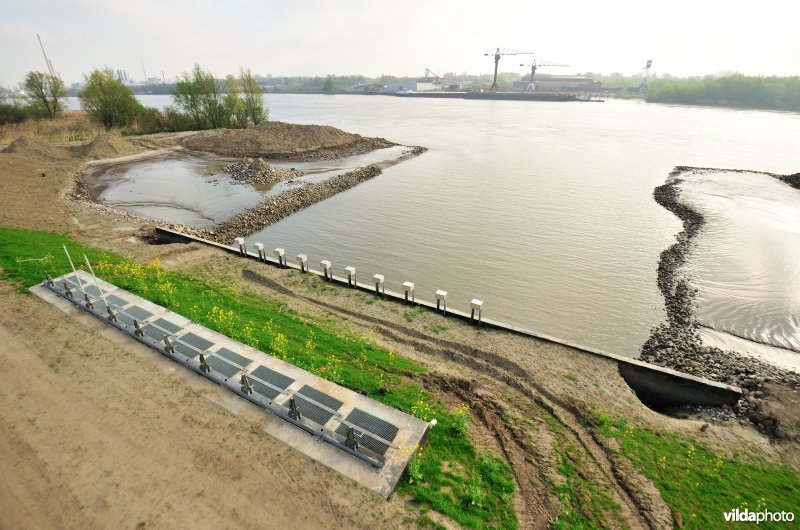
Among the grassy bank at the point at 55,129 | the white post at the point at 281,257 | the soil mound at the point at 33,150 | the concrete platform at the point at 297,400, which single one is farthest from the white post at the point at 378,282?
the grassy bank at the point at 55,129

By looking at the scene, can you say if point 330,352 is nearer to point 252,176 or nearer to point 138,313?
point 138,313

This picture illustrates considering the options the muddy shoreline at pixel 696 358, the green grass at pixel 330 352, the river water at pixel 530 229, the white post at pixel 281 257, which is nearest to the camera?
the green grass at pixel 330 352

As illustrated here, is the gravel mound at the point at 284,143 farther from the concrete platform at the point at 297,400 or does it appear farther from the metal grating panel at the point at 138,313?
the concrete platform at the point at 297,400

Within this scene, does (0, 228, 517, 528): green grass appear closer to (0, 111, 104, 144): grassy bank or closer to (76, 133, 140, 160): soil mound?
(76, 133, 140, 160): soil mound

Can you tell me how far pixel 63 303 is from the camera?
14.0 metres

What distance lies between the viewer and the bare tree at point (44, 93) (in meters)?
62.0

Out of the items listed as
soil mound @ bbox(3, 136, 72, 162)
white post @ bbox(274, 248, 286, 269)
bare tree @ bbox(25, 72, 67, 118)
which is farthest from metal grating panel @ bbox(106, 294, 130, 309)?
bare tree @ bbox(25, 72, 67, 118)

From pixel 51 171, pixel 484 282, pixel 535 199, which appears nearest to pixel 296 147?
pixel 51 171

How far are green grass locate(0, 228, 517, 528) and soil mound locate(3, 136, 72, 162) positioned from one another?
1227 inches

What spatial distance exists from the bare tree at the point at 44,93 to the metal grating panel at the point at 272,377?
8578 cm

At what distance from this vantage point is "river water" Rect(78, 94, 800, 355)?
758 inches

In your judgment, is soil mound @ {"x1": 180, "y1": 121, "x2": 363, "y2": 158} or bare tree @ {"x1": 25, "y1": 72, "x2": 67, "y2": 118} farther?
bare tree @ {"x1": 25, "y1": 72, "x2": 67, "y2": 118}

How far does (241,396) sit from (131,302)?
25.8ft

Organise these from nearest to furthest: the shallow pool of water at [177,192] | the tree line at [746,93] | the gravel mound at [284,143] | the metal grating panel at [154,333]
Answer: the metal grating panel at [154,333] → the shallow pool of water at [177,192] → the gravel mound at [284,143] → the tree line at [746,93]
